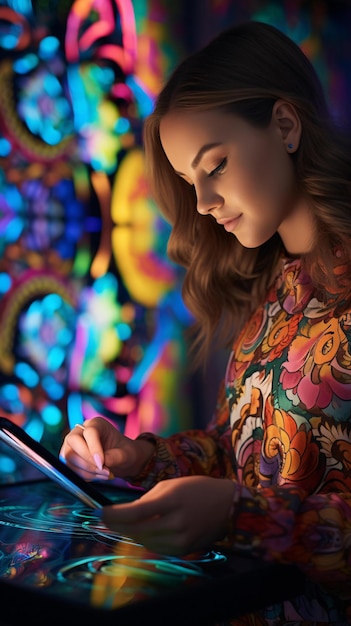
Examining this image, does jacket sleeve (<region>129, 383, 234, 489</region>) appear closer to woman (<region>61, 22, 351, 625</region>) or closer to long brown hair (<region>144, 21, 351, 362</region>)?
woman (<region>61, 22, 351, 625</region>)

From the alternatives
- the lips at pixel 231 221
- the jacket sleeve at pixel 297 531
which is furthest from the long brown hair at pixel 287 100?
the jacket sleeve at pixel 297 531

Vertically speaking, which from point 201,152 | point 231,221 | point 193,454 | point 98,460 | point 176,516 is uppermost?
point 201,152

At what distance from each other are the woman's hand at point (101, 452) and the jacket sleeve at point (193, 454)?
2 centimetres

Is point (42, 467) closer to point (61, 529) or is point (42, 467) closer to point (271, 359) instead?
point (61, 529)

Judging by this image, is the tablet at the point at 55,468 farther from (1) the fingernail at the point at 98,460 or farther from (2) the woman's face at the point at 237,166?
(2) the woman's face at the point at 237,166

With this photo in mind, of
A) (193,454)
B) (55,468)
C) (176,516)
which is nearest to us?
(176,516)

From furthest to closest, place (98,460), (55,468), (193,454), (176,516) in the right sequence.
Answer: (193,454) → (98,460) → (55,468) → (176,516)

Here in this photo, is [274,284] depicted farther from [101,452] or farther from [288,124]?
[101,452]

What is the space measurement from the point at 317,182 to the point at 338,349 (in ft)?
0.84

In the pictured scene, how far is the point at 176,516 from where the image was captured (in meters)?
0.83

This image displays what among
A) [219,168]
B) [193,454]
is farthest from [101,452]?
[219,168]

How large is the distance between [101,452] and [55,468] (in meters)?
0.14

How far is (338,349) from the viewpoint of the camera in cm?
110

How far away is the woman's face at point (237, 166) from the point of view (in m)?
1.17
